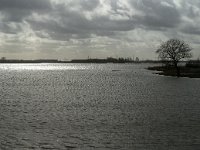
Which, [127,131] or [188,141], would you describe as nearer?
[188,141]

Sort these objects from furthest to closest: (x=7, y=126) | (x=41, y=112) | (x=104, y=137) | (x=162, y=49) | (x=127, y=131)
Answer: (x=162, y=49), (x=41, y=112), (x=7, y=126), (x=127, y=131), (x=104, y=137)

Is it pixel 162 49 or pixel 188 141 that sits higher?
pixel 162 49

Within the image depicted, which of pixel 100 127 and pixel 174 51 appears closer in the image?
pixel 100 127

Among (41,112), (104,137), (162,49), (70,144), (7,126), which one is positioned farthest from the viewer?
(162,49)

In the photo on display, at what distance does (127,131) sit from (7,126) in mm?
11835

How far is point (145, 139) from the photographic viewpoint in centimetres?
3069

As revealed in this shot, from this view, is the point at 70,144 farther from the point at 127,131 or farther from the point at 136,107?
the point at 136,107

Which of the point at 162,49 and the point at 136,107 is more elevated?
the point at 162,49

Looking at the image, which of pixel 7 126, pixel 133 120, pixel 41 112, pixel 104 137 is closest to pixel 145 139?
pixel 104 137

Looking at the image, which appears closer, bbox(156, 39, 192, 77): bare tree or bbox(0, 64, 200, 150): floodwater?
bbox(0, 64, 200, 150): floodwater

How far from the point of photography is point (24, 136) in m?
31.6

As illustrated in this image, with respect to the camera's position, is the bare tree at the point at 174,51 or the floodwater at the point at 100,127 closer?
the floodwater at the point at 100,127

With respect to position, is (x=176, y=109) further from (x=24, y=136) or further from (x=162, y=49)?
(x=162, y=49)

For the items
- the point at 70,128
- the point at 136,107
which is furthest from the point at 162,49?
the point at 70,128
